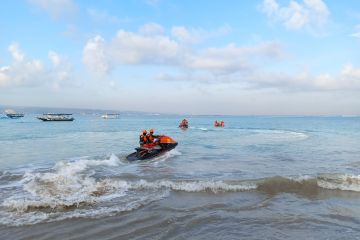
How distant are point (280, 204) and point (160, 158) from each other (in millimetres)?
12938

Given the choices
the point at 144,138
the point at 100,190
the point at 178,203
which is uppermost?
the point at 144,138

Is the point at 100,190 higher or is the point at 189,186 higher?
the point at 189,186

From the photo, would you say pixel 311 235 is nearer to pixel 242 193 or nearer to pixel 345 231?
pixel 345 231

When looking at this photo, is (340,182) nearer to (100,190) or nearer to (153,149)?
(100,190)

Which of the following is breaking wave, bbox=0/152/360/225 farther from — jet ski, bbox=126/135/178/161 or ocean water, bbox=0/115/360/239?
jet ski, bbox=126/135/178/161

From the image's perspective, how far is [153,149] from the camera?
2377 centimetres

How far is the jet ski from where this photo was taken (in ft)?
74.7

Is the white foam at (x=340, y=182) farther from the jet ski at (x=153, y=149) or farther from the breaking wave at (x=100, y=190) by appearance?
the jet ski at (x=153, y=149)

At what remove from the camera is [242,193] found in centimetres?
1260

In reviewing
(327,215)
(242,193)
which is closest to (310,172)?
(242,193)

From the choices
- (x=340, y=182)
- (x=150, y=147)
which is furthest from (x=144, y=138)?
(x=340, y=182)

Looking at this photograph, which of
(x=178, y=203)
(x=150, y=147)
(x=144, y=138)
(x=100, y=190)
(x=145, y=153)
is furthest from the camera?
(x=144, y=138)

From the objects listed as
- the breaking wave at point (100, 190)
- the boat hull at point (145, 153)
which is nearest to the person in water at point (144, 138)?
the boat hull at point (145, 153)

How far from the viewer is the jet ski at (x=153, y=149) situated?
22.8 m
